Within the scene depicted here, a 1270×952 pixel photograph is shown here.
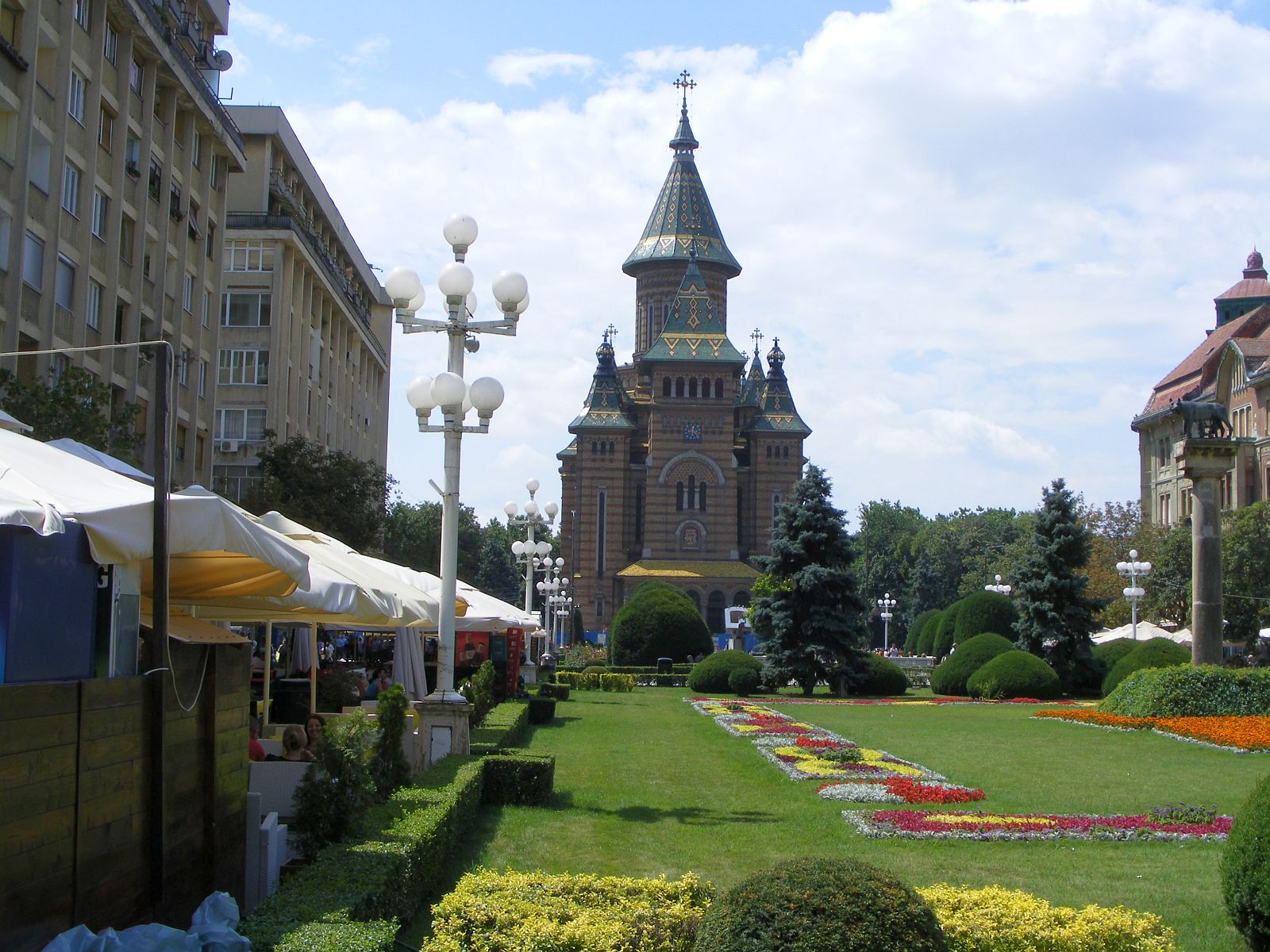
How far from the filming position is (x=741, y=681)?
133ft

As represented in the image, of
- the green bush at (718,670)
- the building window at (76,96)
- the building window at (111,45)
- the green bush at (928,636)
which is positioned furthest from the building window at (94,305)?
the green bush at (928,636)

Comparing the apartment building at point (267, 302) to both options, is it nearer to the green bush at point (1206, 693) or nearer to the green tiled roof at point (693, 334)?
the green bush at point (1206, 693)

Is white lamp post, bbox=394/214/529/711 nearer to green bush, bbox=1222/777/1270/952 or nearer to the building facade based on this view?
green bush, bbox=1222/777/1270/952

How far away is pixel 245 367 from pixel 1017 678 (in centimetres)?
2636

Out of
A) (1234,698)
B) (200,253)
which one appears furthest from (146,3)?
(1234,698)

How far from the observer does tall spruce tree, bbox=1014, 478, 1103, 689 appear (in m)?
41.4

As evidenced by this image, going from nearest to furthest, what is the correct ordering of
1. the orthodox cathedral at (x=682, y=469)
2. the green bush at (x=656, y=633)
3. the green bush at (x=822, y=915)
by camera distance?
the green bush at (x=822, y=915) < the green bush at (x=656, y=633) < the orthodox cathedral at (x=682, y=469)

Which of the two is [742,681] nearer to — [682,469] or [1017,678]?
[1017,678]

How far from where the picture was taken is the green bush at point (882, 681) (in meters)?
41.0

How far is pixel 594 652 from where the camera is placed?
195 ft

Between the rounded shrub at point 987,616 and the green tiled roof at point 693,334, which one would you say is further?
the green tiled roof at point 693,334

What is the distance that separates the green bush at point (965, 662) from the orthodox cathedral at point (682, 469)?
126 ft

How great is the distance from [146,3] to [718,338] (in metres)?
54.3

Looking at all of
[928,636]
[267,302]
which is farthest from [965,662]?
[267,302]
